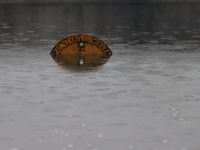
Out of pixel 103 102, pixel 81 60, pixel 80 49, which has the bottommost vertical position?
pixel 80 49

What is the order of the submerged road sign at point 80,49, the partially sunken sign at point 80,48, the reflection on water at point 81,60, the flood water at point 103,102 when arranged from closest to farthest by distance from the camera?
the flood water at point 103,102 → the reflection on water at point 81,60 → the submerged road sign at point 80,49 → the partially sunken sign at point 80,48

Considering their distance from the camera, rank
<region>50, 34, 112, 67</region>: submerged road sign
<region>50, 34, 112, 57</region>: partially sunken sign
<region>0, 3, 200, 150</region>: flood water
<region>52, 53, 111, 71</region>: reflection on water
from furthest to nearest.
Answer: <region>50, 34, 112, 57</region>: partially sunken sign < <region>50, 34, 112, 67</region>: submerged road sign < <region>52, 53, 111, 71</region>: reflection on water < <region>0, 3, 200, 150</region>: flood water

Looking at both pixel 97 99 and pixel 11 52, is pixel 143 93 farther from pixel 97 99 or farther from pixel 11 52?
pixel 11 52

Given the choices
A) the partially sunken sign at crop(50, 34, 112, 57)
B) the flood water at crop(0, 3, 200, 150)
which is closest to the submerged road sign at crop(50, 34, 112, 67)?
the partially sunken sign at crop(50, 34, 112, 57)

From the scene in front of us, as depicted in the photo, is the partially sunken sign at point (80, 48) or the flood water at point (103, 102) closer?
the flood water at point (103, 102)

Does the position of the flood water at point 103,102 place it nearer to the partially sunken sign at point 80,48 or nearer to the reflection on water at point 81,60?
the reflection on water at point 81,60

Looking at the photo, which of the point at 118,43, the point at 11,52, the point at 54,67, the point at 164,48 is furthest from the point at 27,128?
the point at 118,43

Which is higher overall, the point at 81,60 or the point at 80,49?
the point at 81,60

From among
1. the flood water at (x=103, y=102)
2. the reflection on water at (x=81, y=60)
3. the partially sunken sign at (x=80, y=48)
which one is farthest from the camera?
the partially sunken sign at (x=80, y=48)

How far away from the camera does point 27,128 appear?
28.5ft

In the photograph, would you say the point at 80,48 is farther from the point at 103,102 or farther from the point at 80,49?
the point at 103,102

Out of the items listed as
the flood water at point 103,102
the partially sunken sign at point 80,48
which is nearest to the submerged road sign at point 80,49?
the partially sunken sign at point 80,48

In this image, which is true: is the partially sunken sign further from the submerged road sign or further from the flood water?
the flood water

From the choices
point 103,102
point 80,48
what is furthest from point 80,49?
point 103,102
